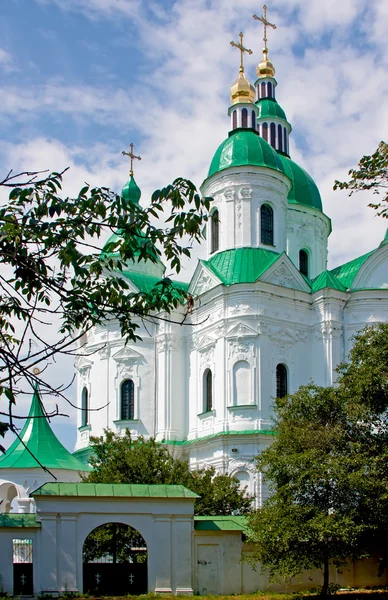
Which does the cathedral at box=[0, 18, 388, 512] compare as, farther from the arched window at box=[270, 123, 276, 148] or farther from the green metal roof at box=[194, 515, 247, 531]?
the green metal roof at box=[194, 515, 247, 531]

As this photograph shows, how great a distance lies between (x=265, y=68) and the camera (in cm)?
4594

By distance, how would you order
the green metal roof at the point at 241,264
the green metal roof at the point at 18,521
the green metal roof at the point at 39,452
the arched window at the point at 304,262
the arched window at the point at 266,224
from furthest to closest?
the arched window at the point at 304,262
the arched window at the point at 266,224
the green metal roof at the point at 39,452
the green metal roof at the point at 241,264
the green metal roof at the point at 18,521

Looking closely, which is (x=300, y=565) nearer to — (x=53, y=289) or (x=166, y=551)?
(x=166, y=551)

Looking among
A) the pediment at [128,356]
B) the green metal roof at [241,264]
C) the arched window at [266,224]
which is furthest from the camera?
the pediment at [128,356]

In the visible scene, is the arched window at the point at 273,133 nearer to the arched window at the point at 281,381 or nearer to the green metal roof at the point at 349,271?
the green metal roof at the point at 349,271

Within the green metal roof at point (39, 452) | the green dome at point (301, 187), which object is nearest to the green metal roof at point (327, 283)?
the green dome at point (301, 187)

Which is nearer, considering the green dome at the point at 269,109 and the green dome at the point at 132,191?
the green dome at the point at 132,191

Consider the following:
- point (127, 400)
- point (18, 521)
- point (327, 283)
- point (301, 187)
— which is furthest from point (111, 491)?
point (301, 187)

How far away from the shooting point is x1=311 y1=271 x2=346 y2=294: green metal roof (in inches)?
1323

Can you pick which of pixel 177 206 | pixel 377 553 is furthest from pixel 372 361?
pixel 177 206

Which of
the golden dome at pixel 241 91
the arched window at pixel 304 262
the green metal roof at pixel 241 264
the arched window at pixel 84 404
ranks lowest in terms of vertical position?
the arched window at pixel 84 404

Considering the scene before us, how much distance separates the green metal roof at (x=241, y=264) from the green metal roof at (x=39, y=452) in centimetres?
883

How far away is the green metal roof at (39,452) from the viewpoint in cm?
3394

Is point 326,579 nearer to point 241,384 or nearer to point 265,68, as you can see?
point 241,384
